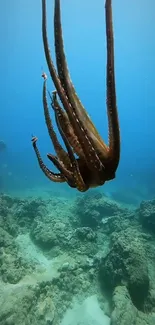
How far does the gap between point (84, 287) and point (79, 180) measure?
29.8 feet

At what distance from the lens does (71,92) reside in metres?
1.92

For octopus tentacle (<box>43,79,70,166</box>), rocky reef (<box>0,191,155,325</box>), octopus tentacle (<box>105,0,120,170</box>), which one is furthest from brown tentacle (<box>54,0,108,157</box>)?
rocky reef (<box>0,191,155,325</box>)

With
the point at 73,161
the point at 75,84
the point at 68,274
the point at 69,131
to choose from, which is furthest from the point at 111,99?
the point at 75,84

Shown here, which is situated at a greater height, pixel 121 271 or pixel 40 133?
pixel 121 271

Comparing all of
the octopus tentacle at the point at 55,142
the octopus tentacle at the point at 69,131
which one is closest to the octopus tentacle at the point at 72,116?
the octopus tentacle at the point at 69,131

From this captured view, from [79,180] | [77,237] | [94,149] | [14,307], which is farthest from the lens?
[77,237]

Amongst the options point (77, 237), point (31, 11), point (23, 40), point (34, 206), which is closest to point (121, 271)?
point (77, 237)

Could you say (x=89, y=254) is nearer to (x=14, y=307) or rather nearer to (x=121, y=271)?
(x=121, y=271)

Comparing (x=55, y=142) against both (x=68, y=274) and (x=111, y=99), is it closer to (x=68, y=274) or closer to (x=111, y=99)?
(x=111, y=99)

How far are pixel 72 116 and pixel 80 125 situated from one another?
109 millimetres

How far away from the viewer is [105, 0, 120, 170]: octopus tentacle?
176 centimetres

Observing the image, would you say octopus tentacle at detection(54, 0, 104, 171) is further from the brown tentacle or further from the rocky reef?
the rocky reef

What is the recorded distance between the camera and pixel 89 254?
39.0ft

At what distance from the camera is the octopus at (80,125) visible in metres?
1.78
